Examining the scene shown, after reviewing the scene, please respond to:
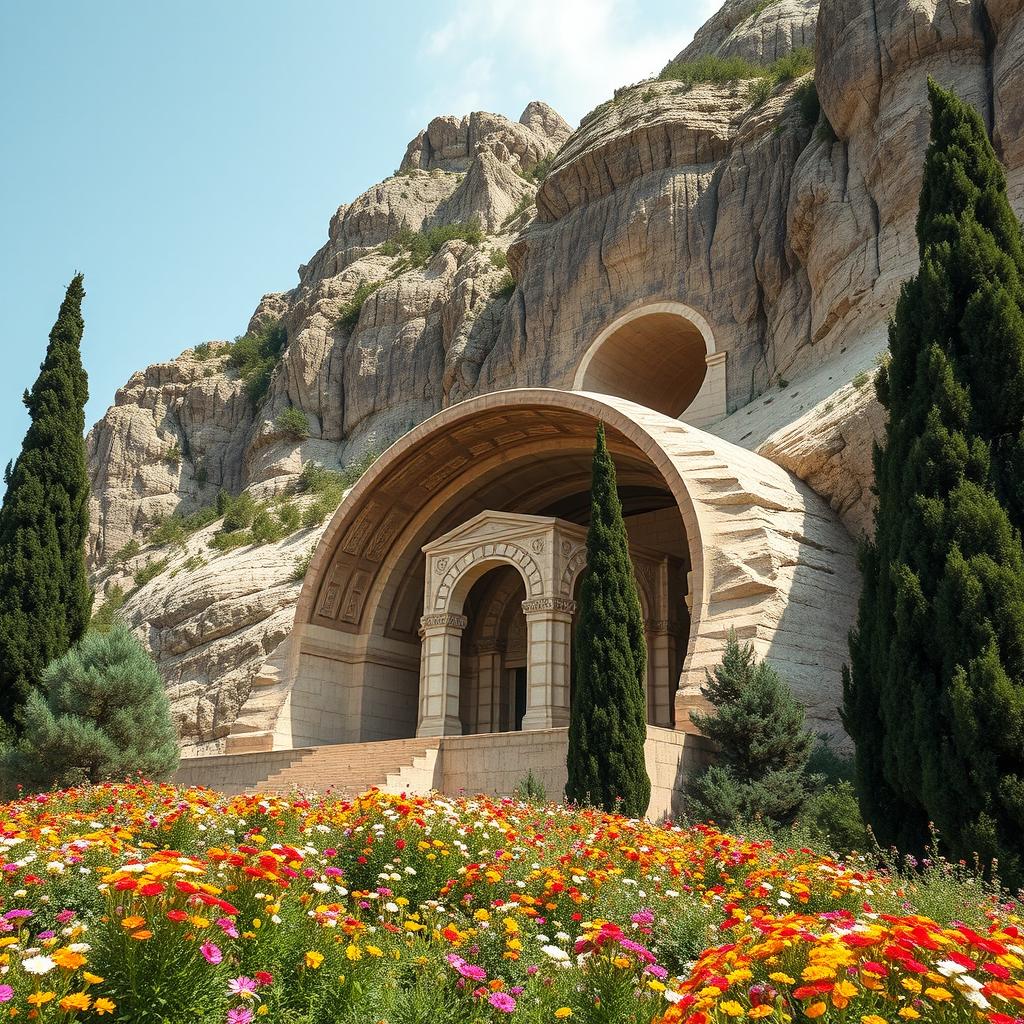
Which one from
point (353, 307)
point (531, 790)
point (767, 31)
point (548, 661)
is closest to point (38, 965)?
point (531, 790)

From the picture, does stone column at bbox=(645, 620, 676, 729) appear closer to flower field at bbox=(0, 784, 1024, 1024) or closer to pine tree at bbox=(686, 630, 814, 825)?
pine tree at bbox=(686, 630, 814, 825)

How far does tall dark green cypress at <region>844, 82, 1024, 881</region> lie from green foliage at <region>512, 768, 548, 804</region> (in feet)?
13.9

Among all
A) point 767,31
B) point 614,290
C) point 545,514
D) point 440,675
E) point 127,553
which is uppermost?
point 767,31

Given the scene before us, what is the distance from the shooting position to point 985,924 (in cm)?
610

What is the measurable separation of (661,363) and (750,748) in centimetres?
1894

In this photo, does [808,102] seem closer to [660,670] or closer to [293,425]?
[660,670]

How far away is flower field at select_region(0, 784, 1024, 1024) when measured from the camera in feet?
12.2

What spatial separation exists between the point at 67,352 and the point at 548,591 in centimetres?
1000

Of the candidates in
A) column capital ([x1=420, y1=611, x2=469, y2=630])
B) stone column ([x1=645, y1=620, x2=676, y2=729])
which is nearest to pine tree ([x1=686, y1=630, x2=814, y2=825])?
stone column ([x1=645, y1=620, x2=676, y2=729])

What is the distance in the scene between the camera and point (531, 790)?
13.8m

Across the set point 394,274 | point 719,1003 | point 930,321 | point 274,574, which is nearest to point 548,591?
point 930,321

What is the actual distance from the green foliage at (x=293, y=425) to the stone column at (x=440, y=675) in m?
19.5

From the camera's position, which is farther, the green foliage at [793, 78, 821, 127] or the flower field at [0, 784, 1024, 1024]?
the green foliage at [793, 78, 821, 127]

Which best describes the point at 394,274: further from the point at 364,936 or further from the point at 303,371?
the point at 364,936
